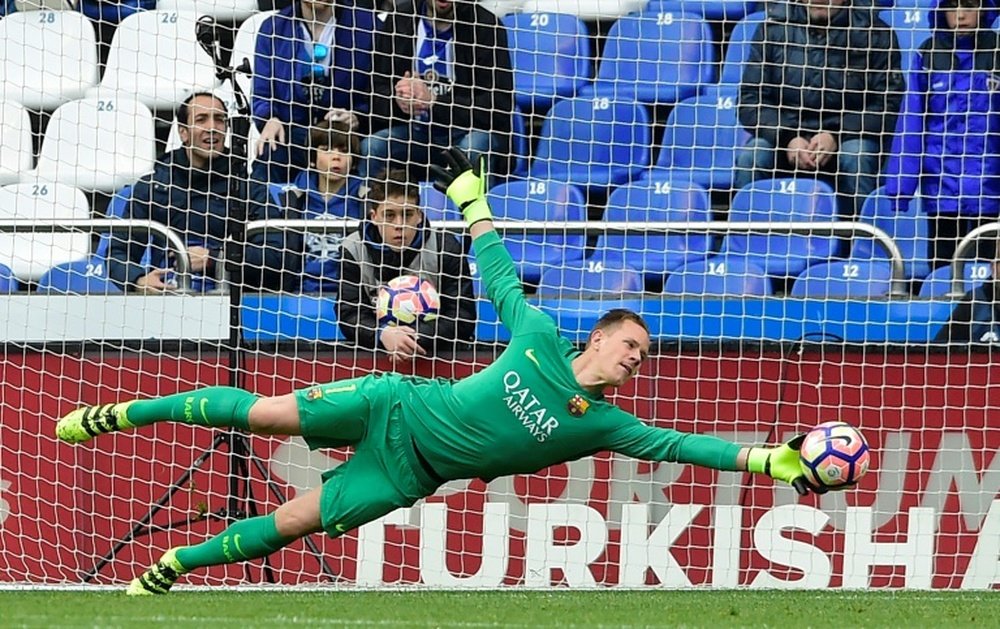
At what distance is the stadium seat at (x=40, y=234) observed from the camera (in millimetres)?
9656

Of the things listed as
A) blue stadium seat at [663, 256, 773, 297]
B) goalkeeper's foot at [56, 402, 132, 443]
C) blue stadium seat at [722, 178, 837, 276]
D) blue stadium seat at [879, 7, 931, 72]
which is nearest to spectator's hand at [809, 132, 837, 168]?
blue stadium seat at [722, 178, 837, 276]

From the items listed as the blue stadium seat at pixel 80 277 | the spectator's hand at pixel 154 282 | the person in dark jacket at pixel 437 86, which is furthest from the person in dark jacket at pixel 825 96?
the blue stadium seat at pixel 80 277

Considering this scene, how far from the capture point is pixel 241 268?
8.77 meters

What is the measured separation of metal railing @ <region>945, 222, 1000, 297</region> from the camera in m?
8.91

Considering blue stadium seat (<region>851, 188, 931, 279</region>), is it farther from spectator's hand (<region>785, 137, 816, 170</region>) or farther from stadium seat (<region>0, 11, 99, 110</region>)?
stadium seat (<region>0, 11, 99, 110</region>)

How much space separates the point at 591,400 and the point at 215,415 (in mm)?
1487

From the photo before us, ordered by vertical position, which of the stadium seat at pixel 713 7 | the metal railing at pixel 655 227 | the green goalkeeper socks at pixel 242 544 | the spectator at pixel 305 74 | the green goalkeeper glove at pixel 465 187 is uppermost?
the stadium seat at pixel 713 7

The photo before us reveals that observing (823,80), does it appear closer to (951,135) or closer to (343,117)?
(951,135)

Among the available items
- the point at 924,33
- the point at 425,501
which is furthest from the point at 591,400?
the point at 924,33

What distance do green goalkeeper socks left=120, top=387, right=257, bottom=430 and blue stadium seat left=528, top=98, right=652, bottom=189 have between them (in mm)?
3819

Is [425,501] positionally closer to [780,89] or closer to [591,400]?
[591,400]

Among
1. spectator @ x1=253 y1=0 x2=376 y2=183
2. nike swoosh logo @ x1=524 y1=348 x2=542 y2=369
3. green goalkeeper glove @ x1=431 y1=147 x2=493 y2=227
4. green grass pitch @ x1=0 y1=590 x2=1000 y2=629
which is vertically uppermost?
spectator @ x1=253 y1=0 x2=376 y2=183

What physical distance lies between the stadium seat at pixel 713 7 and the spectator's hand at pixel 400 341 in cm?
327

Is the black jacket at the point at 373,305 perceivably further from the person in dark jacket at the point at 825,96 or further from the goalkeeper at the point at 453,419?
the person in dark jacket at the point at 825,96
